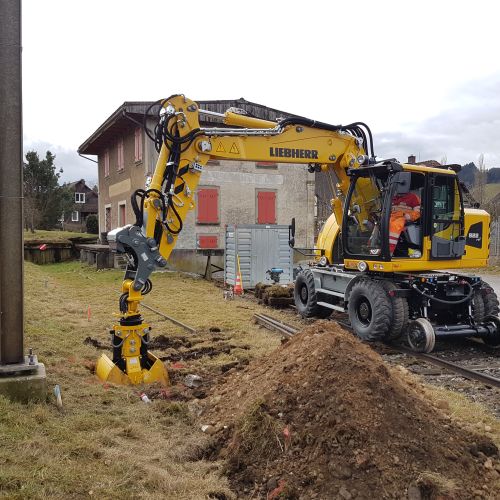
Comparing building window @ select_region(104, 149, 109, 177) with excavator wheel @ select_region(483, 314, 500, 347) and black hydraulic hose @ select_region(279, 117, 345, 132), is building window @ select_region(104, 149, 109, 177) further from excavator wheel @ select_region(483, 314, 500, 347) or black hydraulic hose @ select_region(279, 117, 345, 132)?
excavator wheel @ select_region(483, 314, 500, 347)

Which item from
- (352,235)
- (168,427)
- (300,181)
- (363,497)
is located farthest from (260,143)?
(300,181)

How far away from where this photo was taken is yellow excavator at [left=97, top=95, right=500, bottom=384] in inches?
259

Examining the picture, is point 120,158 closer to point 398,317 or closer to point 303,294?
point 303,294

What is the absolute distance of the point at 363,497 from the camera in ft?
10.5

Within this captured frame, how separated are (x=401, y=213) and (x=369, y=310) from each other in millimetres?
1628

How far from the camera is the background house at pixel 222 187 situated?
1947cm

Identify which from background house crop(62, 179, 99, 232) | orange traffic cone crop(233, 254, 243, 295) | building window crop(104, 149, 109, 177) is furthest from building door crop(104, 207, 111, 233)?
background house crop(62, 179, 99, 232)

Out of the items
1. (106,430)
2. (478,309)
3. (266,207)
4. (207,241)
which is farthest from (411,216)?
(266,207)

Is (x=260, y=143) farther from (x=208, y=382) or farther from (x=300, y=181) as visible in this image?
(x=300, y=181)

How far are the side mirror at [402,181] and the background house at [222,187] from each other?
39.2ft

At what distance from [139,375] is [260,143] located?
12.4 ft

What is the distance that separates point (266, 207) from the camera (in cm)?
2106

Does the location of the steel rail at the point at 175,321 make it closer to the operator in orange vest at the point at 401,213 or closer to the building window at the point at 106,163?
the operator in orange vest at the point at 401,213

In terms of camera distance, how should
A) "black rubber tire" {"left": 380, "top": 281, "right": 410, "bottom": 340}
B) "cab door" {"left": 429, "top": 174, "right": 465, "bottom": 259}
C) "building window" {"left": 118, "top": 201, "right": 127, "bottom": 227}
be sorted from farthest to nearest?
"building window" {"left": 118, "top": 201, "right": 127, "bottom": 227}
"cab door" {"left": 429, "top": 174, "right": 465, "bottom": 259}
"black rubber tire" {"left": 380, "top": 281, "right": 410, "bottom": 340}
